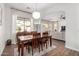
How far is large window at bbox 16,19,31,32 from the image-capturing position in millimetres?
1865

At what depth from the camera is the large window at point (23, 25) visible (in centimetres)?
187

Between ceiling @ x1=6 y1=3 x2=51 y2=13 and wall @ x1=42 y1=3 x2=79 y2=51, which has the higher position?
ceiling @ x1=6 y1=3 x2=51 y2=13

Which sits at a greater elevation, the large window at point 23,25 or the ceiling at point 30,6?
the ceiling at point 30,6

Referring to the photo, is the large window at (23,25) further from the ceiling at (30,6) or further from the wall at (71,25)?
the wall at (71,25)

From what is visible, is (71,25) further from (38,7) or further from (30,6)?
(30,6)

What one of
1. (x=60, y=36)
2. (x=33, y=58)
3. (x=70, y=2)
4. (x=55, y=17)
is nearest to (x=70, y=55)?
(x=60, y=36)

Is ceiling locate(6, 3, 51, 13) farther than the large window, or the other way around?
the large window

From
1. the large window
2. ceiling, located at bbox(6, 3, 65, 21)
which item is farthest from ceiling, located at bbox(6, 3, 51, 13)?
the large window

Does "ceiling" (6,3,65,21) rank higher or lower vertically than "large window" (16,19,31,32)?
higher

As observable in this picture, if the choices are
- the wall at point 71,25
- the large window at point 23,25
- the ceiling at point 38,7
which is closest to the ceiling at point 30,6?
the ceiling at point 38,7

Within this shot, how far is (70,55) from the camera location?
175cm

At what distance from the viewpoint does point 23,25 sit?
6.13 feet

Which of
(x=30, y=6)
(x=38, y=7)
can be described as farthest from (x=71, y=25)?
(x=30, y=6)

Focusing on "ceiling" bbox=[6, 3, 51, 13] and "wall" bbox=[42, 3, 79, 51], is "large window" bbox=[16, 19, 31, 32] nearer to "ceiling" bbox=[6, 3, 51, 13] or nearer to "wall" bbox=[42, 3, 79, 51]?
"ceiling" bbox=[6, 3, 51, 13]
